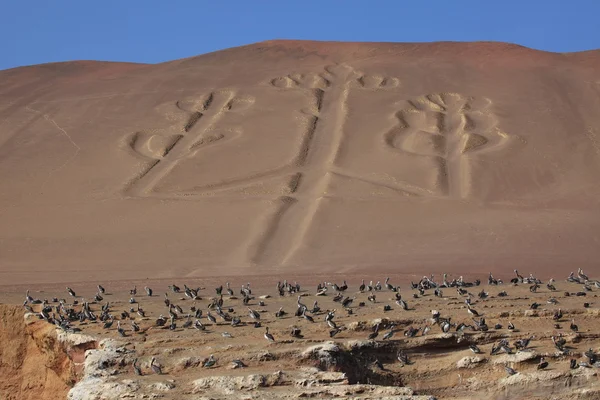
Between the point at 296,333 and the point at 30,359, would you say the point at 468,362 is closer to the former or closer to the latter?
the point at 296,333

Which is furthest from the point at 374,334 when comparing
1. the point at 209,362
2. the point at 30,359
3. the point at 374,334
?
the point at 30,359

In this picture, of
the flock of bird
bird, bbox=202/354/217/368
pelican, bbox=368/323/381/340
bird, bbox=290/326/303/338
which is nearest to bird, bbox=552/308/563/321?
the flock of bird

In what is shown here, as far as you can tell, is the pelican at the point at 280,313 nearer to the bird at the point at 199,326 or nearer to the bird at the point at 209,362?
the bird at the point at 199,326

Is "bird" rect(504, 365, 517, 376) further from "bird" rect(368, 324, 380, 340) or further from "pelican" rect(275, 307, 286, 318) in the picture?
"pelican" rect(275, 307, 286, 318)

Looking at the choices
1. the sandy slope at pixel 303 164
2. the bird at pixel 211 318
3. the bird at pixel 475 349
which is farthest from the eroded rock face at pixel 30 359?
the sandy slope at pixel 303 164

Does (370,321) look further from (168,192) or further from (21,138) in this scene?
(21,138)

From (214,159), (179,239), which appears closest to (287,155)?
(214,159)

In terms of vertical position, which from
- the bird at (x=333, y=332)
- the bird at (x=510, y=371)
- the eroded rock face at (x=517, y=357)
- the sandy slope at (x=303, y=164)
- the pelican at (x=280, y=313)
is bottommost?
the bird at (x=510, y=371)
